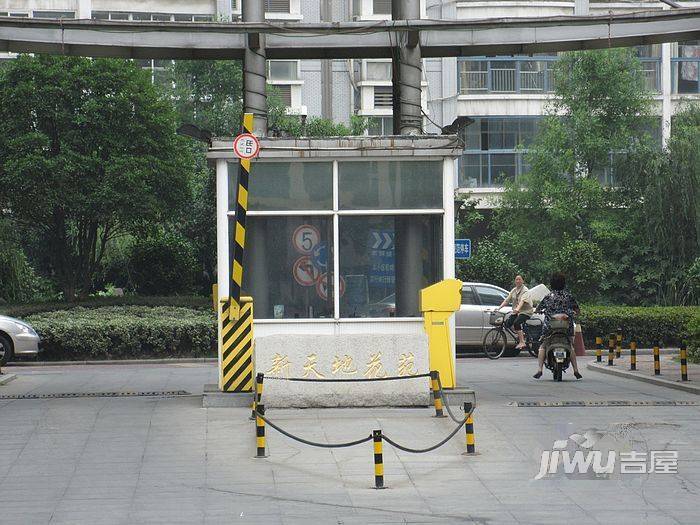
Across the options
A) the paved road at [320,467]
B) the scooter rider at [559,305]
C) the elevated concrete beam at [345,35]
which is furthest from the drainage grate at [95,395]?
the scooter rider at [559,305]

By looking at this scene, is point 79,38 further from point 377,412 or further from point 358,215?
point 377,412

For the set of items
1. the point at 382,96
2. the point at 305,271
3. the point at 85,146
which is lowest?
the point at 305,271

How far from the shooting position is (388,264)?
52.5 ft

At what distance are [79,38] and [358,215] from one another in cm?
480

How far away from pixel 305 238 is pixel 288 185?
72 centimetres

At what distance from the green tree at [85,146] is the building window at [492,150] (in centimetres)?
1617

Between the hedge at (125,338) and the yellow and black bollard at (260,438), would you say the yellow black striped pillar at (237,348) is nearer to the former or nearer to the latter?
the yellow and black bollard at (260,438)

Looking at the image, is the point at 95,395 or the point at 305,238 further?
the point at 95,395

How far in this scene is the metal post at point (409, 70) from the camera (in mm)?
17172

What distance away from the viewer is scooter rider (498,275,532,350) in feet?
84.3

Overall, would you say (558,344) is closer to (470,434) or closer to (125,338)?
(470,434)

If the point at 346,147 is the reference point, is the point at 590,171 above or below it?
above

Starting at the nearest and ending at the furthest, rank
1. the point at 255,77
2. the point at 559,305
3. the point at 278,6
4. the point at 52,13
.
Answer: the point at 255,77 → the point at 559,305 → the point at 52,13 → the point at 278,6
